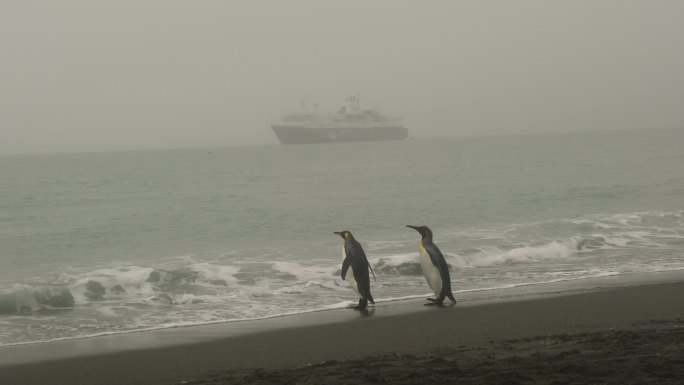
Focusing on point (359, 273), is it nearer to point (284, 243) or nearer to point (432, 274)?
point (432, 274)

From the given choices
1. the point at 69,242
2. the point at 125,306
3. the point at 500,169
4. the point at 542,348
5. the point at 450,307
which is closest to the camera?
the point at 542,348

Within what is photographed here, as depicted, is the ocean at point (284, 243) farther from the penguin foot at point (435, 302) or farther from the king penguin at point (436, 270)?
the penguin foot at point (435, 302)

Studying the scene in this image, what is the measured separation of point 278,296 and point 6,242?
8.81 m

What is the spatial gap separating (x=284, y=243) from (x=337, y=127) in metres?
110

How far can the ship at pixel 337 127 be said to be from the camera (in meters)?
123

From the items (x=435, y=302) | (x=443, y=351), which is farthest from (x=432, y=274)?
(x=443, y=351)

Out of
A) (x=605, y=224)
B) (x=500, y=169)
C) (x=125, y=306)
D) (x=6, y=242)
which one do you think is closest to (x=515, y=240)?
(x=605, y=224)

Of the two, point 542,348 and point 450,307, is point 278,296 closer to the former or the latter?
point 450,307

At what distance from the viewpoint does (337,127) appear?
4884 inches

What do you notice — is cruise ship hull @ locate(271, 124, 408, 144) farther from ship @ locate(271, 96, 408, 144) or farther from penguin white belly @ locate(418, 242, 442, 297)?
penguin white belly @ locate(418, 242, 442, 297)

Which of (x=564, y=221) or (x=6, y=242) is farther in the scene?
(x=564, y=221)

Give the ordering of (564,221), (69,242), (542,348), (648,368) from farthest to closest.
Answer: (564,221)
(69,242)
(542,348)
(648,368)

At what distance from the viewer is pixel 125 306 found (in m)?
8.81

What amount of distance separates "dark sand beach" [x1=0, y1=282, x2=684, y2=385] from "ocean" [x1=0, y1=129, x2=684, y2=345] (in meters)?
1.49
